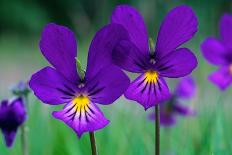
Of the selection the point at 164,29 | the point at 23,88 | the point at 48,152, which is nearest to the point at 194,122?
the point at 48,152

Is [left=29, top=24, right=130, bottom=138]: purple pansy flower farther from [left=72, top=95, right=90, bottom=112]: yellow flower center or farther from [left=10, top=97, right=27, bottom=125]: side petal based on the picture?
[left=10, top=97, right=27, bottom=125]: side petal

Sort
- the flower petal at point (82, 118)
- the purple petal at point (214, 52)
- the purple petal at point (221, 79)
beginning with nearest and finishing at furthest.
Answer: the flower petal at point (82, 118) < the purple petal at point (221, 79) < the purple petal at point (214, 52)

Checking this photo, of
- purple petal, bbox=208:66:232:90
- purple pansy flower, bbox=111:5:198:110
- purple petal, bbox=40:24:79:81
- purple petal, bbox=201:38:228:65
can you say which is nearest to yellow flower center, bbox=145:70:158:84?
purple pansy flower, bbox=111:5:198:110

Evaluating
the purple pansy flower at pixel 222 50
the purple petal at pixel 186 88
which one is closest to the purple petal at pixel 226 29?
the purple pansy flower at pixel 222 50

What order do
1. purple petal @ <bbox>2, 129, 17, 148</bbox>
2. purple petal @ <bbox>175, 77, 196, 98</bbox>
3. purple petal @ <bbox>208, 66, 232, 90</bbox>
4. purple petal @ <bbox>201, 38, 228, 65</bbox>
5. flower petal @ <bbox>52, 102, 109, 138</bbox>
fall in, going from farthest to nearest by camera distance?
purple petal @ <bbox>175, 77, 196, 98</bbox> → purple petal @ <bbox>201, 38, 228, 65</bbox> → purple petal @ <bbox>208, 66, 232, 90</bbox> → purple petal @ <bbox>2, 129, 17, 148</bbox> → flower petal @ <bbox>52, 102, 109, 138</bbox>

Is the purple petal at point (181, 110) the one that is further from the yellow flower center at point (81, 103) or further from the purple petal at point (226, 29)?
the yellow flower center at point (81, 103)

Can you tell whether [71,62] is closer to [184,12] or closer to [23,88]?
[184,12]

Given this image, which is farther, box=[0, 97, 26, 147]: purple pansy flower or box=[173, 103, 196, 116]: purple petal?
box=[173, 103, 196, 116]: purple petal
